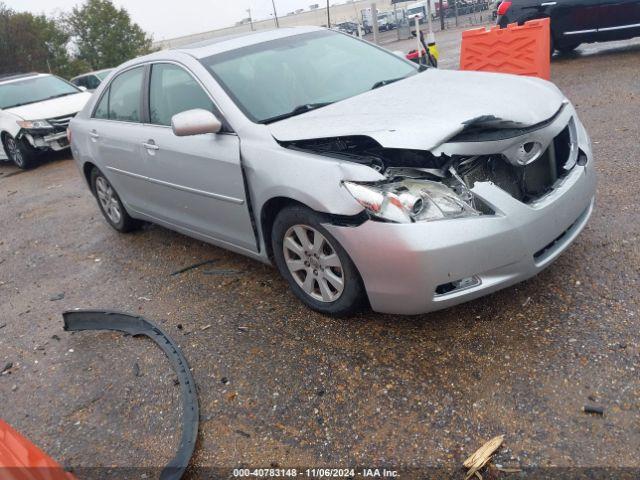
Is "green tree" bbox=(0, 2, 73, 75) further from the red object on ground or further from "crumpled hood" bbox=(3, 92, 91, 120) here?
the red object on ground

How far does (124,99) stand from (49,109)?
6.55 metres

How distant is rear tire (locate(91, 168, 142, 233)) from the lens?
17.1 feet

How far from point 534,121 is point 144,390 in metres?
2.57

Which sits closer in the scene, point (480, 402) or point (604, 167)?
point (480, 402)

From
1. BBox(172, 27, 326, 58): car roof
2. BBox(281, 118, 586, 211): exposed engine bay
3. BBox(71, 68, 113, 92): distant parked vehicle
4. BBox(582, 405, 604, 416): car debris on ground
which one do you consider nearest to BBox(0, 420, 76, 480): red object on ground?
BBox(281, 118, 586, 211): exposed engine bay

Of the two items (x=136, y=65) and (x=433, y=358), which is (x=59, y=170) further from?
(x=433, y=358)

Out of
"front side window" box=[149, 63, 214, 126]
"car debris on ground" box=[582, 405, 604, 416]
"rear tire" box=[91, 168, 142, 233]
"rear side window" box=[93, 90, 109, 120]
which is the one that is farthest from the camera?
"rear tire" box=[91, 168, 142, 233]

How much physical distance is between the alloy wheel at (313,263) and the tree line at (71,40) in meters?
28.8

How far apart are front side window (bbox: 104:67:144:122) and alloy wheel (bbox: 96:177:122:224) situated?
2.37 ft

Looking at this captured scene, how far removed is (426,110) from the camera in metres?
3.01

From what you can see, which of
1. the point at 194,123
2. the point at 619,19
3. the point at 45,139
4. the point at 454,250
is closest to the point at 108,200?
the point at 194,123

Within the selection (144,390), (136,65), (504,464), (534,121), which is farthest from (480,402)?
(136,65)

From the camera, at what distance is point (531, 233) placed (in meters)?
2.71

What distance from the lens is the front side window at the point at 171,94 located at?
12.2 ft
